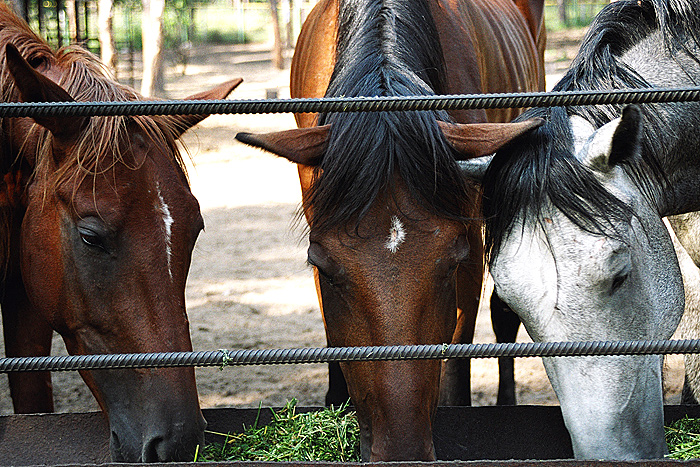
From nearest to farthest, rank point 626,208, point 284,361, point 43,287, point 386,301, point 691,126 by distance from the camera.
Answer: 1. point 284,361
2. point 386,301
3. point 626,208
4. point 43,287
5. point 691,126

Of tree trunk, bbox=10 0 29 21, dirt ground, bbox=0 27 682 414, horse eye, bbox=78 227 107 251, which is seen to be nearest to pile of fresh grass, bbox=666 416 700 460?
dirt ground, bbox=0 27 682 414

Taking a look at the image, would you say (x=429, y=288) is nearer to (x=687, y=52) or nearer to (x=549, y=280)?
(x=549, y=280)

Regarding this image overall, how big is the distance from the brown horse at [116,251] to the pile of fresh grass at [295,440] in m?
0.27

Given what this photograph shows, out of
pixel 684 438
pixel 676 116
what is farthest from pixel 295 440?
pixel 676 116

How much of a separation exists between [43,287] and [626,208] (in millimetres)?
1632

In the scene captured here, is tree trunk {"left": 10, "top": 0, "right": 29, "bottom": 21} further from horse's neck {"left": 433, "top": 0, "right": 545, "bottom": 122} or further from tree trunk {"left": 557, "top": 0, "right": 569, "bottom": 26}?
tree trunk {"left": 557, "top": 0, "right": 569, "bottom": 26}

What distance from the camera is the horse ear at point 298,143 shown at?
6.10ft

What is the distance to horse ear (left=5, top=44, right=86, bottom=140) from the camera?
1.86m

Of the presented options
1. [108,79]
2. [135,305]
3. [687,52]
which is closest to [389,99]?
[135,305]

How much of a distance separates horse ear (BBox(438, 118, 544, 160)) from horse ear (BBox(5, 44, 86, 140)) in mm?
1038

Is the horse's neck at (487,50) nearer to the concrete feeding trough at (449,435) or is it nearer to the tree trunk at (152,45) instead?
the concrete feeding trough at (449,435)

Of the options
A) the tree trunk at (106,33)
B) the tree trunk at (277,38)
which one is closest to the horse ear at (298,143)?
the tree trunk at (106,33)

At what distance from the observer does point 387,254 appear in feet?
5.86

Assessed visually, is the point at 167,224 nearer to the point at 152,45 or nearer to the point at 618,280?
the point at 618,280
